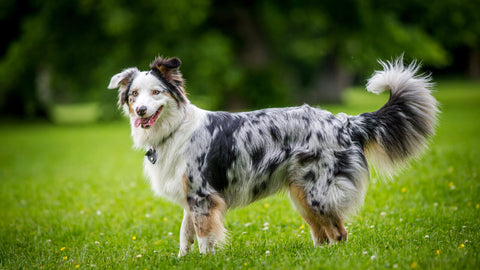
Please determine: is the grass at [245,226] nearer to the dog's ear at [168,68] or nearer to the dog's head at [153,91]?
the dog's head at [153,91]

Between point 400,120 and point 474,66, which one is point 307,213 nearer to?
point 400,120

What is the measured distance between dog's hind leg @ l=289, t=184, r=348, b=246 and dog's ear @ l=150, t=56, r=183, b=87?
1.74 meters

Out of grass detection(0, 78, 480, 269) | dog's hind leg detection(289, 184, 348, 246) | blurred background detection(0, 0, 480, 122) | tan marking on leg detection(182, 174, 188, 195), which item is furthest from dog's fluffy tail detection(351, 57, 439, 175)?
blurred background detection(0, 0, 480, 122)

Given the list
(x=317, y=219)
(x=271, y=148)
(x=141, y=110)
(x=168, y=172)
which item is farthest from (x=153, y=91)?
(x=317, y=219)

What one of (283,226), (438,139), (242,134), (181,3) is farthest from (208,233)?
(181,3)

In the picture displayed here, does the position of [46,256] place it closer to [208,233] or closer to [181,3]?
[208,233]

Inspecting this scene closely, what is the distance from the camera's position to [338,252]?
4648 mm

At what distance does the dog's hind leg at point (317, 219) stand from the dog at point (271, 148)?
0.01 meters

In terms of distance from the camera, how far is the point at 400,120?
501cm

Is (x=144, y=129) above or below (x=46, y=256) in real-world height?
above

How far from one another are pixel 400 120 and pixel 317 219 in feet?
4.69

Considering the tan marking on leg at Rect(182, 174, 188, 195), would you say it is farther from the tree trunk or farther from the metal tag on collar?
the tree trunk

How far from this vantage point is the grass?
15.3ft

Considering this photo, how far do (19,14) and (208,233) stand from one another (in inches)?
1076
